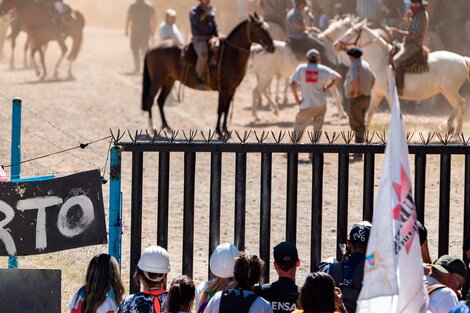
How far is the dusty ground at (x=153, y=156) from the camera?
1339 cm

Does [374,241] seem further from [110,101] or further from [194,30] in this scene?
[110,101]

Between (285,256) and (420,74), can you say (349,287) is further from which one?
(420,74)

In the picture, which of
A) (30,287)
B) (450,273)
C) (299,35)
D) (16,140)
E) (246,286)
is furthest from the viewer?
(299,35)

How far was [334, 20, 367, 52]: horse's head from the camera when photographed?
74.2 ft

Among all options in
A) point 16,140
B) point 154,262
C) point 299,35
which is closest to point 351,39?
point 299,35

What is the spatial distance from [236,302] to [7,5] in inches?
1144

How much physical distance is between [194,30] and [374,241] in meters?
16.4

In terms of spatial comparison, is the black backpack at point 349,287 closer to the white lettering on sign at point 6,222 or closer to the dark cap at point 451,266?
the dark cap at point 451,266

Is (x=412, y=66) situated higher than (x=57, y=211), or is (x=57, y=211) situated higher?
(x=412, y=66)

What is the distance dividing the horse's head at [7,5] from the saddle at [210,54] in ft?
41.8

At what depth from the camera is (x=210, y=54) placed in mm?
22609

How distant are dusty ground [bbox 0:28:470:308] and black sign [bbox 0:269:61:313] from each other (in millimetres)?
1793

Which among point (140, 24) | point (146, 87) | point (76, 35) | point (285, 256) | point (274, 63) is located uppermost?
point (140, 24)

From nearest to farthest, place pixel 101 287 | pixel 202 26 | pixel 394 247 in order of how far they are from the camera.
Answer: pixel 394 247
pixel 101 287
pixel 202 26
